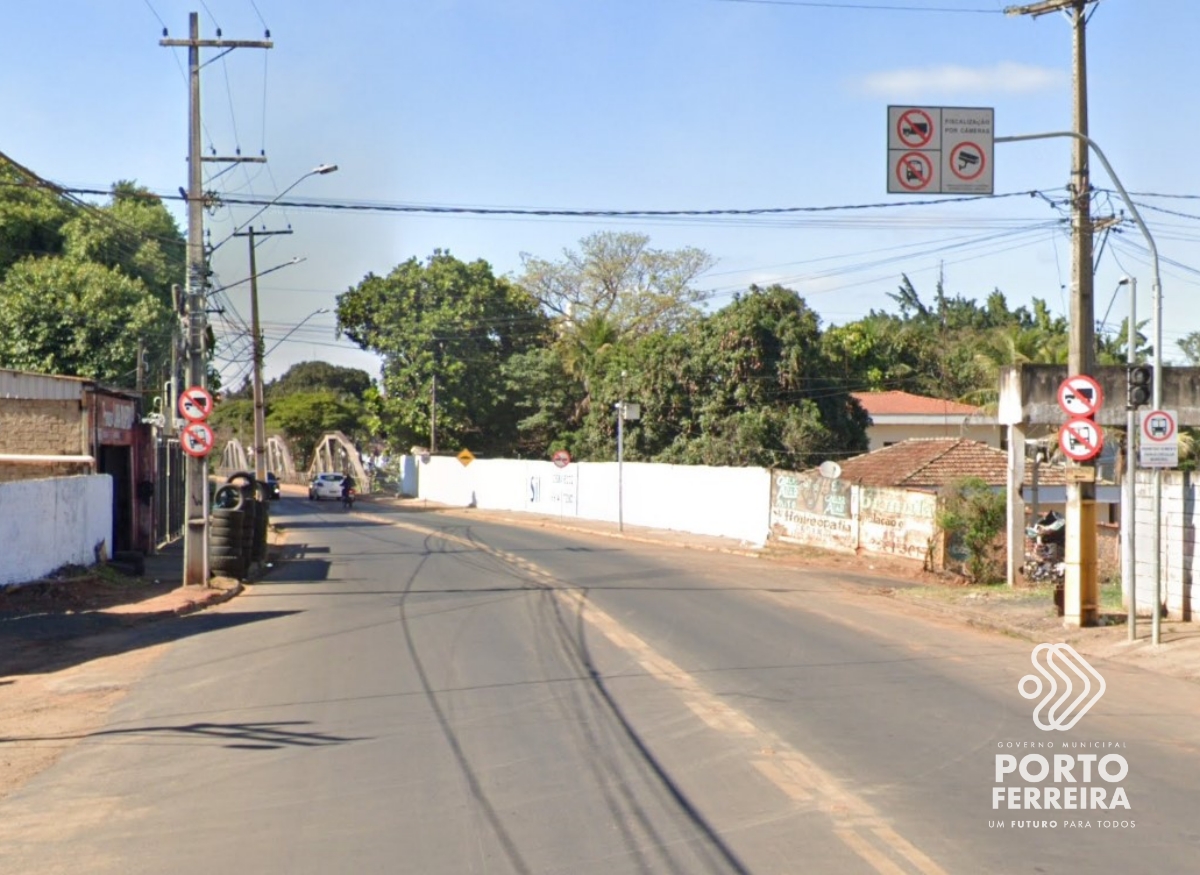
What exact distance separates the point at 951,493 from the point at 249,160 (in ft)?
63.5

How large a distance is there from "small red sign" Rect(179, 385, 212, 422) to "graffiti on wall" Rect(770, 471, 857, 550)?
17.2 meters

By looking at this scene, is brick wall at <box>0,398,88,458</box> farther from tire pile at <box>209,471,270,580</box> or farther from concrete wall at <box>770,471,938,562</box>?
concrete wall at <box>770,471,938,562</box>

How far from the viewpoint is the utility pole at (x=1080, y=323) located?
18.3 m

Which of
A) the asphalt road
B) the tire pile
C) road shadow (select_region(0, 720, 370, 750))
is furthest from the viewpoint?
the tire pile

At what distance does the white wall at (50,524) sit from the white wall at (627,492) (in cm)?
1864

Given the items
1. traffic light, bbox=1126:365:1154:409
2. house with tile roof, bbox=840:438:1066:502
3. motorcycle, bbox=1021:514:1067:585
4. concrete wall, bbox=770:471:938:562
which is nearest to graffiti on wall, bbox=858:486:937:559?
concrete wall, bbox=770:471:938:562

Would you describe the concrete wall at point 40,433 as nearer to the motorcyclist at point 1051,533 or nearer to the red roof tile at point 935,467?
the motorcyclist at point 1051,533

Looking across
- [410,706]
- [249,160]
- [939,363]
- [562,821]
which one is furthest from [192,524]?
[939,363]

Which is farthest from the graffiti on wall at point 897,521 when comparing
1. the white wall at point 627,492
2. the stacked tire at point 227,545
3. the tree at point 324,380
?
the tree at point 324,380

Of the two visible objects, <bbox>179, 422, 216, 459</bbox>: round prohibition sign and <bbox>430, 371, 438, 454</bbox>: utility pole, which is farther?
<bbox>430, 371, 438, 454</bbox>: utility pole

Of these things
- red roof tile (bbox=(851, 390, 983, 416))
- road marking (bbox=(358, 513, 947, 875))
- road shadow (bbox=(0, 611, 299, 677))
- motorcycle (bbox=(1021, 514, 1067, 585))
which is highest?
red roof tile (bbox=(851, 390, 983, 416))

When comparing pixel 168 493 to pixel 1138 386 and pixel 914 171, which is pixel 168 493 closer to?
pixel 914 171

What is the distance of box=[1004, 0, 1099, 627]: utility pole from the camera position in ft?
60.2

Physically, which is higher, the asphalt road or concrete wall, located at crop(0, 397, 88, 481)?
concrete wall, located at crop(0, 397, 88, 481)
